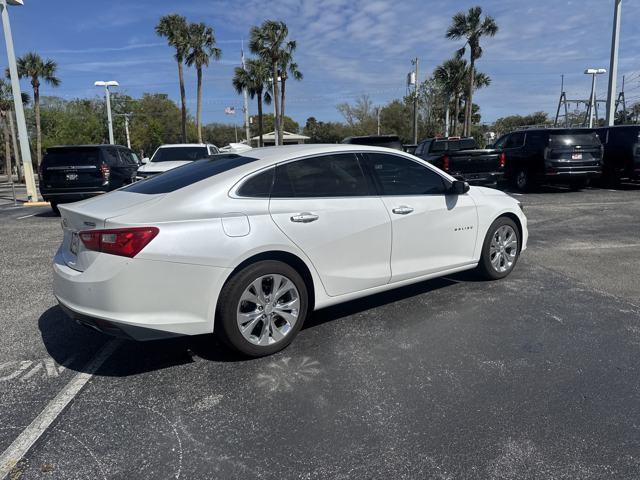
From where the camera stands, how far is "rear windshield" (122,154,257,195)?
3.86 metres

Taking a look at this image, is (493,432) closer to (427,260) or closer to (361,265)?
(361,265)

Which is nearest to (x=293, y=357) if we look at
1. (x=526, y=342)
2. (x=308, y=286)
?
(x=308, y=286)

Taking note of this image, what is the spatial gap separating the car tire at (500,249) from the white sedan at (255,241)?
0.56 metres

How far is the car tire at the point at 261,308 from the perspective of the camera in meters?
3.49

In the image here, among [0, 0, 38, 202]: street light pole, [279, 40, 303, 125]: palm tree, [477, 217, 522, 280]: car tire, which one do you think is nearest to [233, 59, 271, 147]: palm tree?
[279, 40, 303, 125]: palm tree

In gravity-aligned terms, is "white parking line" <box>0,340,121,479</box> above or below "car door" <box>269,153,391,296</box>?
below

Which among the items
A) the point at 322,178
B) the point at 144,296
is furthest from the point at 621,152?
the point at 144,296

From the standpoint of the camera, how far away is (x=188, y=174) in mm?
4109

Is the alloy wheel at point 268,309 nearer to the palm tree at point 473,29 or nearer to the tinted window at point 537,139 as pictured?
the tinted window at point 537,139

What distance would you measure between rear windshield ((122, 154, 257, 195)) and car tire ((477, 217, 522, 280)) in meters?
2.83

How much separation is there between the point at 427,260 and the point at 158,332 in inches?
102

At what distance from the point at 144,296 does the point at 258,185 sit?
1182 millimetres

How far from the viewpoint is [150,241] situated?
3215 mm

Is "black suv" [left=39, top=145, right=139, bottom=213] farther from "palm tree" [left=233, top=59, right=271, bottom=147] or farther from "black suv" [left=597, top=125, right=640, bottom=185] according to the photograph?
"palm tree" [left=233, top=59, right=271, bottom=147]
